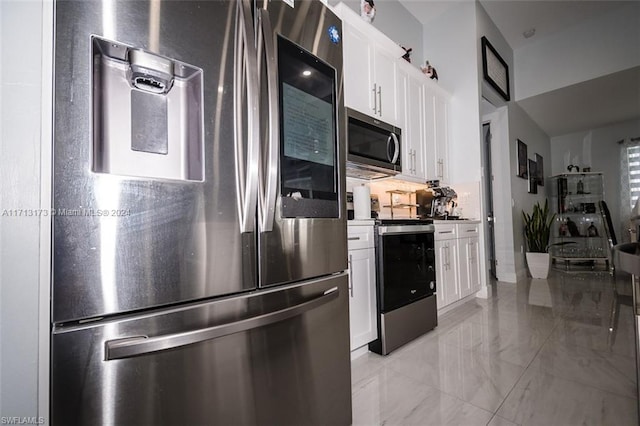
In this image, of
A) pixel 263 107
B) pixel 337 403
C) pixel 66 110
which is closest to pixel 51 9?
pixel 66 110

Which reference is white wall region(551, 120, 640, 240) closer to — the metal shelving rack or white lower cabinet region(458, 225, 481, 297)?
the metal shelving rack

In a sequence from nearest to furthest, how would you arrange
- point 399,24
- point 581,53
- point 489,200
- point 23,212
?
point 23,212, point 399,24, point 581,53, point 489,200

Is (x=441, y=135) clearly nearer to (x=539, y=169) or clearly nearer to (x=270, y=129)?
(x=270, y=129)

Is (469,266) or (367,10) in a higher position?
(367,10)

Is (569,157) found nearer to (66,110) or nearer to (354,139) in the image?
(354,139)

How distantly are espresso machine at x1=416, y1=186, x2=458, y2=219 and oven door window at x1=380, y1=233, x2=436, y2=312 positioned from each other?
89 centimetres

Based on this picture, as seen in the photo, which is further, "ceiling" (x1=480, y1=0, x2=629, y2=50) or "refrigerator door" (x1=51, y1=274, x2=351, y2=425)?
"ceiling" (x1=480, y1=0, x2=629, y2=50)

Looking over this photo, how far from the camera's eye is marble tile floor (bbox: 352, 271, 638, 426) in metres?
1.27

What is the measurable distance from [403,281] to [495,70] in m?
3.67

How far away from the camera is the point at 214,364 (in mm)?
756

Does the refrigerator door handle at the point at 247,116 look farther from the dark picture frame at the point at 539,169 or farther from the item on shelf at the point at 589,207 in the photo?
the item on shelf at the point at 589,207

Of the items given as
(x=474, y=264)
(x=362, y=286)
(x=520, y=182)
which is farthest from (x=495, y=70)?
(x=362, y=286)

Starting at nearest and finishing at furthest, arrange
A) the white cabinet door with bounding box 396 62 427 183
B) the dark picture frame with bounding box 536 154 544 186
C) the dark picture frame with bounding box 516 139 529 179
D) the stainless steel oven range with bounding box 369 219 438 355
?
1. the stainless steel oven range with bounding box 369 219 438 355
2. the white cabinet door with bounding box 396 62 427 183
3. the dark picture frame with bounding box 516 139 529 179
4. the dark picture frame with bounding box 536 154 544 186

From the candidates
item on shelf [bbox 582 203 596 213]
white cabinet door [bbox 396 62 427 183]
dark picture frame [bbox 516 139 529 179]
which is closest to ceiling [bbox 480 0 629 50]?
dark picture frame [bbox 516 139 529 179]
